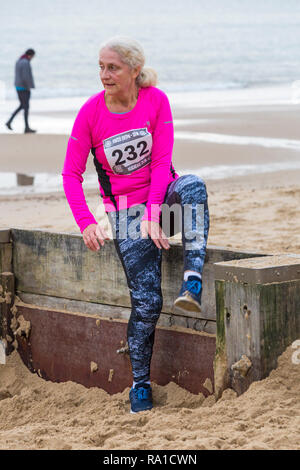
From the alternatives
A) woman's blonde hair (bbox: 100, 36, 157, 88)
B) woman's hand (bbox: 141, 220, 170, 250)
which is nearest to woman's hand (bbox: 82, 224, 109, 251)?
woman's hand (bbox: 141, 220, 170, 250)

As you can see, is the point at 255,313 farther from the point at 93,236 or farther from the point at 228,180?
the point at 228,180

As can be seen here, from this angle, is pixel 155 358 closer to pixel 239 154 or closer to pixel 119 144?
pixel 119 144

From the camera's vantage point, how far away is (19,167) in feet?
44.2

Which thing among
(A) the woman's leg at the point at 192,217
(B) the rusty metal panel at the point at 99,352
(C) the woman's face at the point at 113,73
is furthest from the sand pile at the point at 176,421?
(C) the woman's face at the point at 113,73

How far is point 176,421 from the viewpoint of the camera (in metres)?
3.49

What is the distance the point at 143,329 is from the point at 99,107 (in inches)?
45.2

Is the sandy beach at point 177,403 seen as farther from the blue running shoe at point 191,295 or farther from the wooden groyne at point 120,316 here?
the blue running shoe at point 191,295

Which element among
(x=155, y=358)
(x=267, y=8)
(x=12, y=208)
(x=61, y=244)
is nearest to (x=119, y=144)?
(x=61, y=244)

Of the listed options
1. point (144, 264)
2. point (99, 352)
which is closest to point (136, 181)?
point (144, 264)

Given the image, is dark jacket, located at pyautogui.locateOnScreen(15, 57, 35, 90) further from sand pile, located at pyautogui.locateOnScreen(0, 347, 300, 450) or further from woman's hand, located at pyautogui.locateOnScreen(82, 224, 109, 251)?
woman's hand, located at pyautogui.locateOnScreen(82, 224, 109, 251)

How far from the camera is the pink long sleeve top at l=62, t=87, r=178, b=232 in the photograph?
4098mm

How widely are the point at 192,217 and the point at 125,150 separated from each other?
1.62 ft

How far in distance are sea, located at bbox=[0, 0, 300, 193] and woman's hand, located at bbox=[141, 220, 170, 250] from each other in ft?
27.0

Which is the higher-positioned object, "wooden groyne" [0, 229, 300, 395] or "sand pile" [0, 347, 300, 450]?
"wooden groyne" [0, 229, 300, 395]
